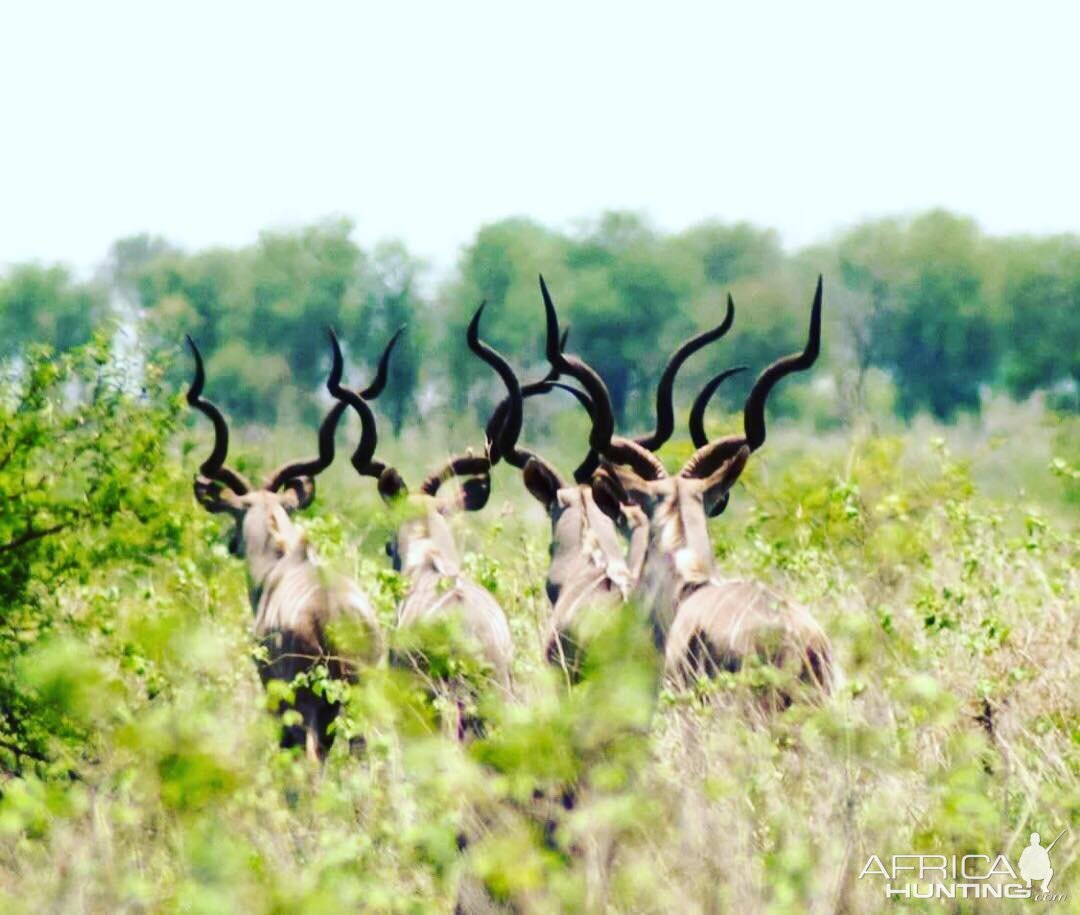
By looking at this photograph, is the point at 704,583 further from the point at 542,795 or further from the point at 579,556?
the point at 542,795

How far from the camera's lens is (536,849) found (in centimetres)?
397

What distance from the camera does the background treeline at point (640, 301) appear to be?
168 feet

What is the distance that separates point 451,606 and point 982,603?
2.41 m

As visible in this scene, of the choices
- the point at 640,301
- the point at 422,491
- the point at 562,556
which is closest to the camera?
the point at 562,556

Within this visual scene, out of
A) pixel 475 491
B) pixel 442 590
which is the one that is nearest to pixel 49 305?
pixel 475 491

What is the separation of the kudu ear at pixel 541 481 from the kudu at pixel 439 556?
0.76 ft

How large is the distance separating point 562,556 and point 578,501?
11.0 inches

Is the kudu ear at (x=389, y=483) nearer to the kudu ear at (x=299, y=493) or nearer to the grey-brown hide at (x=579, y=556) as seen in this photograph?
the grey-brown hide at (x=579, y=556)

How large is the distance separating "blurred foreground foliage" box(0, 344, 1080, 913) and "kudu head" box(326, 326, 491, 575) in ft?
3.40

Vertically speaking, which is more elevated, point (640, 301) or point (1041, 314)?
point (640, 301)

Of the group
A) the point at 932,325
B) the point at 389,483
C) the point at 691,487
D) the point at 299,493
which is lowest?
the point at 932,325

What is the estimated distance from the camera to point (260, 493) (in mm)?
10883

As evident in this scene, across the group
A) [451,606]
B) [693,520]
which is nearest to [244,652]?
[451,606]

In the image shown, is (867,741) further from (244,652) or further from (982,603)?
(244,652)
